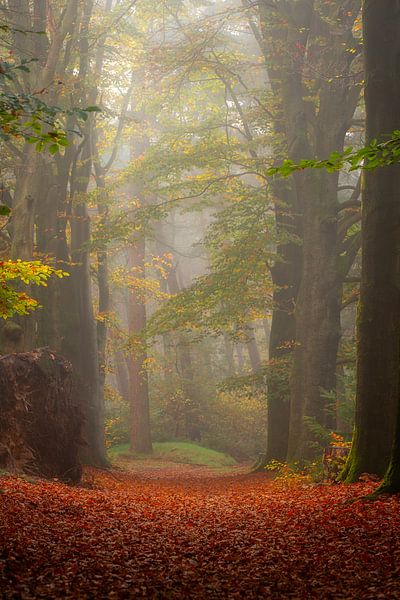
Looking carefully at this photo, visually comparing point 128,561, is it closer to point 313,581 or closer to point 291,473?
point 313,581

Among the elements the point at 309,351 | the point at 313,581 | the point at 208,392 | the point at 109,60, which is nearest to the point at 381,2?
the point at 309,351

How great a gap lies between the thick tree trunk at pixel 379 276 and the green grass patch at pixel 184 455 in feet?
50.3

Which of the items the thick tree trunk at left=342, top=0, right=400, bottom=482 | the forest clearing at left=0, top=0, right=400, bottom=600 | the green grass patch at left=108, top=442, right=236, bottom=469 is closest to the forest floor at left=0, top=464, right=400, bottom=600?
the forest clearing at left=0, top=0, right=400, bottom=600

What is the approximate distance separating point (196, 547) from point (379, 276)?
17.5ft

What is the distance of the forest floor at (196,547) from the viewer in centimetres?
515

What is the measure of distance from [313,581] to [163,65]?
15591 millimetres

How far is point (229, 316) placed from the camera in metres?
17.6

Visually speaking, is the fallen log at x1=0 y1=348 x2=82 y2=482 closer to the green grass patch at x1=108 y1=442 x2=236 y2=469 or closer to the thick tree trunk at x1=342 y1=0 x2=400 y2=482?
the thick tree trunk at x1=342 y1=0 x2=400 y2=482

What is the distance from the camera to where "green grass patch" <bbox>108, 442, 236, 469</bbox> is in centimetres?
2559

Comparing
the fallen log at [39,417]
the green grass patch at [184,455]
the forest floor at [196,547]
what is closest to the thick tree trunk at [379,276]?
the forest floor at [196,547]

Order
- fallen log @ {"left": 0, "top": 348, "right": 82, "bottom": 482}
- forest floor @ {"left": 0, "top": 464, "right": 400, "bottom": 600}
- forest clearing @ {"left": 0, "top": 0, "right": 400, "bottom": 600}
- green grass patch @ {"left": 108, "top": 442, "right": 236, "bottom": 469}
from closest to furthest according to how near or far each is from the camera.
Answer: forest floor @ {"left": 0, "top": 464, "right": 400, "bottom": 600} < forest clearing @ {"left": 0, "top": 0, "right": 400, "bottom": 600} < fallen log @ {"left": 0, "top": 348, "right": 82, "bottom": 482} < green grass patch @ {"left": 108, "top": 442, "right": 236, "bottom": 469}

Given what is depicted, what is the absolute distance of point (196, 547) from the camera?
670cm

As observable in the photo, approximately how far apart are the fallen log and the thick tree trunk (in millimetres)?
5396

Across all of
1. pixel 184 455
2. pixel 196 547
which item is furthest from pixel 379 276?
pixel 184 455
